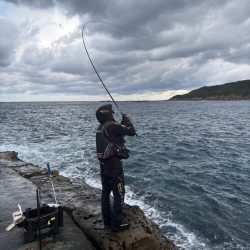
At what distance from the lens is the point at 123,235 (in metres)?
6.68

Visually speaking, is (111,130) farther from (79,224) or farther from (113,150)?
(79,224)

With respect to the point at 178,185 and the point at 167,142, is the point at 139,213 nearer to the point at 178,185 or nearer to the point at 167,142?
the point at 178,185

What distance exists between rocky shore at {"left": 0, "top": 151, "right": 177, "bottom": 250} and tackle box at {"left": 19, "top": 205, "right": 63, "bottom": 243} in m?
0.14

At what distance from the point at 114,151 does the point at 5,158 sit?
12.8 m

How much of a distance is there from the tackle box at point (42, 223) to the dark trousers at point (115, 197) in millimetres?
1012

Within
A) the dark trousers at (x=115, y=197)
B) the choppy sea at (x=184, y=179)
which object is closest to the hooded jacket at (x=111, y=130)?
the dark trousers at (x=115, y=197)

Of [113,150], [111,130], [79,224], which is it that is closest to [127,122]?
[111,130]

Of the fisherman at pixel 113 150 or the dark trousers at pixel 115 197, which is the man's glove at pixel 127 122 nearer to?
the fisherman at pixel 113 150

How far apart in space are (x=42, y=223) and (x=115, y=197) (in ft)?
4.98

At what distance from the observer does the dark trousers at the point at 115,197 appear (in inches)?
255

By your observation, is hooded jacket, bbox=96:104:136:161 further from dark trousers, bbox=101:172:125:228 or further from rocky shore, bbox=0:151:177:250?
rocky shore, bbox=0:151:177:250

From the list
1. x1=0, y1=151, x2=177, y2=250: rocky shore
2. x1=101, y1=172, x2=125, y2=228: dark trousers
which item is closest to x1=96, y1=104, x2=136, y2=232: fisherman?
x1=101, y1=172, x2=125, y2=228: dark trousers

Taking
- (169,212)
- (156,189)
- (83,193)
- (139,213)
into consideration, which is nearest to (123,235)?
(139,213)

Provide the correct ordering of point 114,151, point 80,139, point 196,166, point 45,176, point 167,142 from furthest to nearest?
point 80,139
point 167,142
point 196,166
point 45,176
point 114,151
